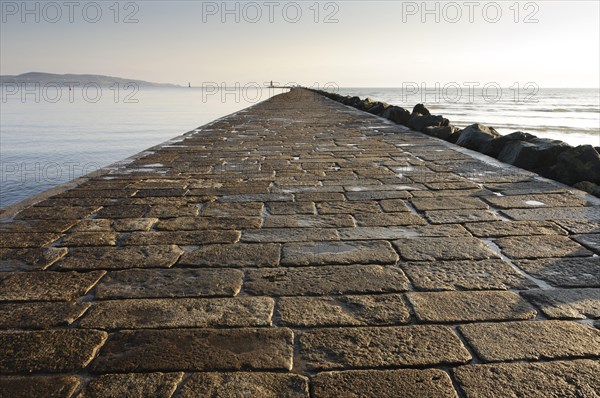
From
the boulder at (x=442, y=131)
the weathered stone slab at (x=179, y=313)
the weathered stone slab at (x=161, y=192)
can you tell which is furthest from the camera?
the boulder at (x=442, y=131)

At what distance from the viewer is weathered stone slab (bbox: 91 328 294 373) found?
1.58 m

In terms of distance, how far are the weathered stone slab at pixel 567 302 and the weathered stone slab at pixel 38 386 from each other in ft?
5.51

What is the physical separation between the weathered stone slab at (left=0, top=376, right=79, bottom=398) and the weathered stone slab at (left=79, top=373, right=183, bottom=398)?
56 mm

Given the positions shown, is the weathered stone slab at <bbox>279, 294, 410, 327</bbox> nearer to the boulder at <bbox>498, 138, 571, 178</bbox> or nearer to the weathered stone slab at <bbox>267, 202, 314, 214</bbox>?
the weathered stone slab at <bbox>267, 202, 314, 214</bbox>

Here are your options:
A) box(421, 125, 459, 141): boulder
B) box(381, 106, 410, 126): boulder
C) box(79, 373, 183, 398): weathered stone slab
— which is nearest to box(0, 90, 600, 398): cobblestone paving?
box(79, 373, 183, 398): weathered stone slab

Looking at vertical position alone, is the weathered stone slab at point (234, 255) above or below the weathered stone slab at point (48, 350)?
above

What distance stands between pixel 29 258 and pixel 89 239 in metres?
0.37

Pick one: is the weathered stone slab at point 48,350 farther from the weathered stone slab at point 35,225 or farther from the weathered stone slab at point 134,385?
the weathered stone slab at point 35,225

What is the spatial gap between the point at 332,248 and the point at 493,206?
1.42 meters

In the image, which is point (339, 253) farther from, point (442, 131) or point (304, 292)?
point (442, 131)

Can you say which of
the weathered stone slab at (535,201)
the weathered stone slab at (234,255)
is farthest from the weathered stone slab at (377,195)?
the weathered stone slab at (234,255)

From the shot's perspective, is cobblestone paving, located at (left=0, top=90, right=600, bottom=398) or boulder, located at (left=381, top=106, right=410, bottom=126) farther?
boulder, located at (left=381, top=106, right=410, bottom=126)

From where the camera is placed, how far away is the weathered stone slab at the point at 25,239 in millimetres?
2717

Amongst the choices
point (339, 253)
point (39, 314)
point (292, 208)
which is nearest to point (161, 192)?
point (292, 208)
